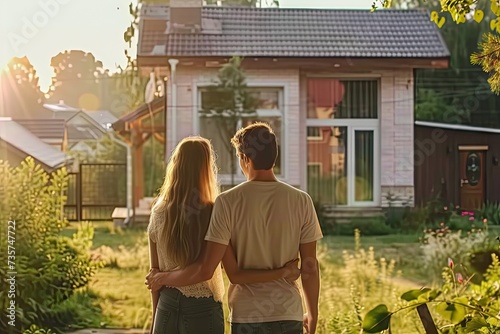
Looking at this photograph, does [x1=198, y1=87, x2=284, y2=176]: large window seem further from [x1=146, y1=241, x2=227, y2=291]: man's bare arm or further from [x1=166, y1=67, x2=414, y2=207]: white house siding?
[x1=146, y1=241, x2=227, y2=291]: man's bare arm

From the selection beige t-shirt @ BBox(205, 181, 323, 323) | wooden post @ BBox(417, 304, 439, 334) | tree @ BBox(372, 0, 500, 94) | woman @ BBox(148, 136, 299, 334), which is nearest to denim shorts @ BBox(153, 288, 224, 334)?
woman @ BBox(148, 136, 299, 334)

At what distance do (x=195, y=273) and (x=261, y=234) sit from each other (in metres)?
0.22

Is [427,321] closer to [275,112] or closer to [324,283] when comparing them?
[324,283]

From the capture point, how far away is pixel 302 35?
4.21 metres

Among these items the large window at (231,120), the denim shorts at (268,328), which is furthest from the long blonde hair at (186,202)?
the large window at (231,120)

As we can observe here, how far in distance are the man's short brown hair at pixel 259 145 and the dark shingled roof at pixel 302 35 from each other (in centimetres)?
195

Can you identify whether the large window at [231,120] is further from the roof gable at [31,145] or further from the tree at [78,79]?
the roof gable at [31,145]

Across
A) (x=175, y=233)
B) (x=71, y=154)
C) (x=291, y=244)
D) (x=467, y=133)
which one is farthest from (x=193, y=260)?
(x=467, y=133)

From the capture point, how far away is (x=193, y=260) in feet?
7.82

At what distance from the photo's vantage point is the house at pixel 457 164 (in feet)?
13.6

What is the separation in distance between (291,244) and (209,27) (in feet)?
6.74

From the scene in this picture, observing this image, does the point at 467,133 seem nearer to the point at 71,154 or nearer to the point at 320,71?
the point at 320,71

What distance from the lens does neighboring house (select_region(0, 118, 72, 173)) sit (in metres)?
4.16

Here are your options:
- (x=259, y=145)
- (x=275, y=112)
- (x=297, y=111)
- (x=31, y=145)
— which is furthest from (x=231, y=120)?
(x=259, y=145)
